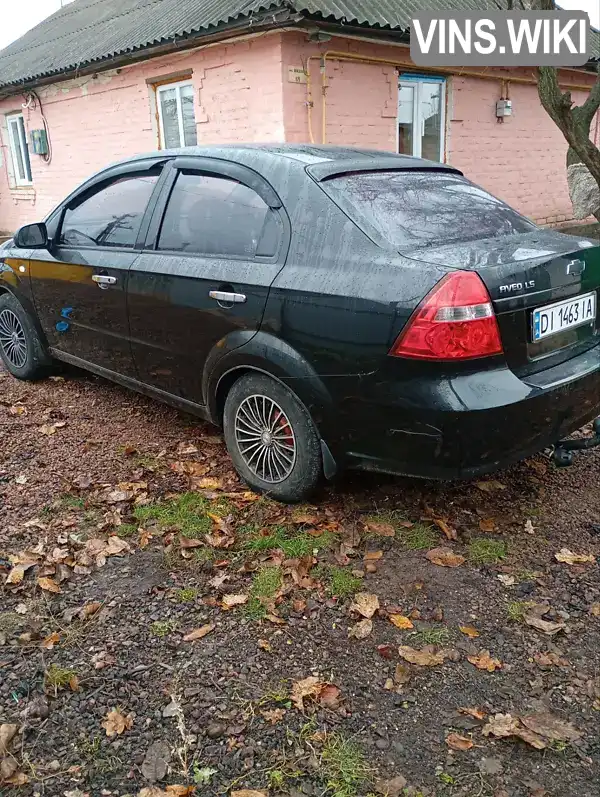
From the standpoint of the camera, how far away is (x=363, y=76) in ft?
29.4

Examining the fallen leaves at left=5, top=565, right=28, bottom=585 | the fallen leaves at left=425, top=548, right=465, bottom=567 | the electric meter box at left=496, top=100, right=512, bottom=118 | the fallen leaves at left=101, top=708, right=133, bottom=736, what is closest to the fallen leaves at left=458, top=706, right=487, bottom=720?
the fallen leaves at left=425, top=548, right=465, bottom=567

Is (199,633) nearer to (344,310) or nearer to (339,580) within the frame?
(339,580)

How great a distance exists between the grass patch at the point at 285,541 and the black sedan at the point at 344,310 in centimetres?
22

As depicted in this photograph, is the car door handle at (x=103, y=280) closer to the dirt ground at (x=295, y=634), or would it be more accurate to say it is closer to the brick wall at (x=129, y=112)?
the dirt ground at (x=295, y=634)

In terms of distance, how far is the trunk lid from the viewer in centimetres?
269

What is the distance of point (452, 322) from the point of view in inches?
102

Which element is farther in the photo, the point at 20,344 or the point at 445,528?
the point at 20,344

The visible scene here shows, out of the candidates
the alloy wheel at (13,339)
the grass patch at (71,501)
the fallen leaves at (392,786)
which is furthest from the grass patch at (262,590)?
the alloy wheel at (13,339)

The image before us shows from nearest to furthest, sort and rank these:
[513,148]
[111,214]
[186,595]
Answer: [186,595]
[111,214]
[513,148]

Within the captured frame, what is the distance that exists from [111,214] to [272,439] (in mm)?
1830

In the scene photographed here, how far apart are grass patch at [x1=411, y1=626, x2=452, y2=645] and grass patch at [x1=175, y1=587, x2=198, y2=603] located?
0.87 metres

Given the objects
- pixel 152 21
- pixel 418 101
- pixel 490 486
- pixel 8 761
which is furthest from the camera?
pixel 152 21

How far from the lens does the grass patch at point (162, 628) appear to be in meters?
2.53

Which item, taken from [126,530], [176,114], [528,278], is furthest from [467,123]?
[126,530]
